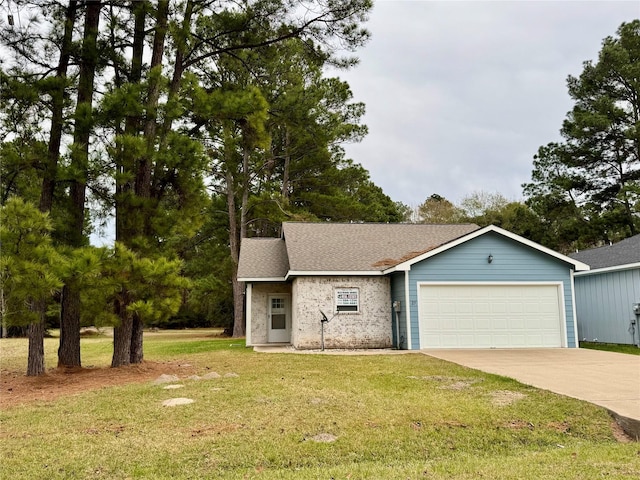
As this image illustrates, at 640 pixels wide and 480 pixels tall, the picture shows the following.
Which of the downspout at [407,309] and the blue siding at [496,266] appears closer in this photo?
the downspout at [407,309]

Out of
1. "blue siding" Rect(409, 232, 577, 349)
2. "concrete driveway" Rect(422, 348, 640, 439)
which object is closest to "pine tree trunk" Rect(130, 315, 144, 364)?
"concrete driveway" Rect(422, 348, 640, 439)

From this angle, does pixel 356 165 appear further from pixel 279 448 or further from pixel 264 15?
pixel 279 448

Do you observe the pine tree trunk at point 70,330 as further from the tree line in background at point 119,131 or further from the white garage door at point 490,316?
the white garage door at point 490,316

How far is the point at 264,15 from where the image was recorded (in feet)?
36.2

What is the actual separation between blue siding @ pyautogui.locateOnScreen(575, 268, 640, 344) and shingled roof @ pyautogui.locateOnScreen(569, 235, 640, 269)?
12.0 inches

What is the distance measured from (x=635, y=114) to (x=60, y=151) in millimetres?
29187

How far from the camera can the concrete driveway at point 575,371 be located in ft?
19.6

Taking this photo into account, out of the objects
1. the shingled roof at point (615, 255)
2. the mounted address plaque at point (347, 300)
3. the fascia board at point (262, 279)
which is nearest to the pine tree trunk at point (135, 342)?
the fascia board at point (262, 279)

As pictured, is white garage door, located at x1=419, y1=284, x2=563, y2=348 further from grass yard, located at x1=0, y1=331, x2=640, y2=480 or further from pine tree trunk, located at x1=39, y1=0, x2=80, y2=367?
pine tree trunk, located at x1=39, y1=0, x2=80, y2=367

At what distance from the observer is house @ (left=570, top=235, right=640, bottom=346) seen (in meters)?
14.3

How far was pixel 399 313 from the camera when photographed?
14070mm

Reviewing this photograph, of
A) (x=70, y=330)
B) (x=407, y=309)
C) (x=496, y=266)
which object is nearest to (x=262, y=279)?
(x=407, y=309)

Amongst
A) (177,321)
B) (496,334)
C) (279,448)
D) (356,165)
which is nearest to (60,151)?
(279,448)

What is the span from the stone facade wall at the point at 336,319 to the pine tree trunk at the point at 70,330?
5.99 m
